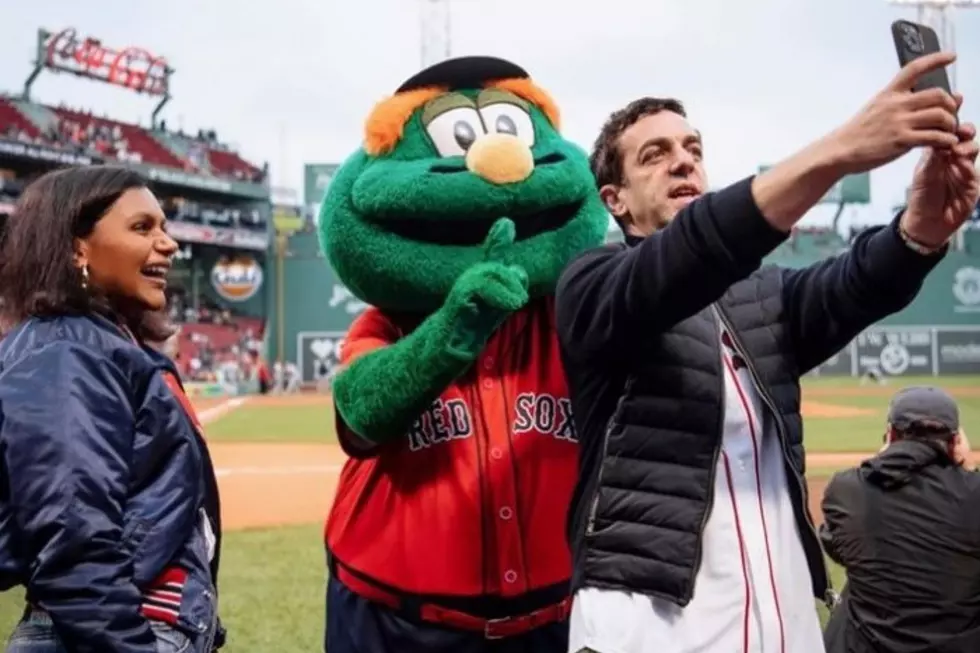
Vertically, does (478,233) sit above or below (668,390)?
above

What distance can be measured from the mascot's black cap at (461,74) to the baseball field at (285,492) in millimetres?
3310

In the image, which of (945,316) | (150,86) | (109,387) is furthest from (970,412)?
(150,86)

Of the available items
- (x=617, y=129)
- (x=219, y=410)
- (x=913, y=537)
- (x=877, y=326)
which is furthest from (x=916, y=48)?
(x=877, y=326)

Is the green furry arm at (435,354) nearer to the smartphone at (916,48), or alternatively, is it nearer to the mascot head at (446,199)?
the mascot head at (446,199)

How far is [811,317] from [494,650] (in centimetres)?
116

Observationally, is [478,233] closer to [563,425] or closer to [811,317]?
[563,425]

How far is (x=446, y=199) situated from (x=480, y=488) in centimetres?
75

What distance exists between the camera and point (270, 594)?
6.43 m

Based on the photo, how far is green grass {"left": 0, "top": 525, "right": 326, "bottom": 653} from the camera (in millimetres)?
5434

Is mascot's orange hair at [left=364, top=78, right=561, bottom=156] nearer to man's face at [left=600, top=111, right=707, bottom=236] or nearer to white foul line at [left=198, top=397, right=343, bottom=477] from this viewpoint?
man's face at [left=600, top=111, right=707, bottom=236]

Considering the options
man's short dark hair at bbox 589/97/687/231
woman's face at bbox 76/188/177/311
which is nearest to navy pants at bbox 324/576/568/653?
woman's face at bbox 76/188/177/311

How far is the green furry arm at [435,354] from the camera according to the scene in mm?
2387

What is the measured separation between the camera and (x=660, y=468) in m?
1.87

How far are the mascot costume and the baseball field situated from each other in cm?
289
